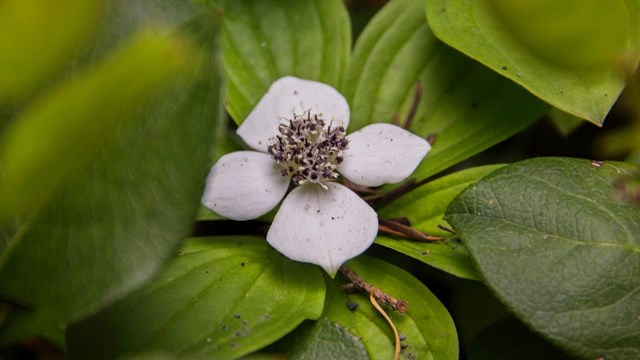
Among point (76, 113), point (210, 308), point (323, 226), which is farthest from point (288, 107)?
point (76, 113)

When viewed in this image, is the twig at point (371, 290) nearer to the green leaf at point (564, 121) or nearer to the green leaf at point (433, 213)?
the green leaf at point (433, 213)

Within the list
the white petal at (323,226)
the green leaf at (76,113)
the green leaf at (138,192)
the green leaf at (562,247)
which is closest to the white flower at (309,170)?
the white petal at (323,226)

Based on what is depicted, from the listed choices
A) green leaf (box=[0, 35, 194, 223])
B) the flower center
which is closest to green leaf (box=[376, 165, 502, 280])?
the flower center

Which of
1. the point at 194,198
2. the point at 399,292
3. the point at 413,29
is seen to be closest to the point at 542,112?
the point at 413,29

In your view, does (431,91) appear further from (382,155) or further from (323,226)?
(323,226)

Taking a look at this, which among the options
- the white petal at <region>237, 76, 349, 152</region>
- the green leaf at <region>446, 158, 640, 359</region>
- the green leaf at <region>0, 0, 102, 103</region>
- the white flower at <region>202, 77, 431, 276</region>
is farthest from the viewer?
the white petal at <region>237, 76, 349, 152</region>

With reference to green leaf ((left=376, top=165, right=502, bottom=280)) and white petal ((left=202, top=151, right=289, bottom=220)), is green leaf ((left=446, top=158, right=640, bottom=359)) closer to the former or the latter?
green leaf ((left=376, top=165, right=502, bottom=280))
